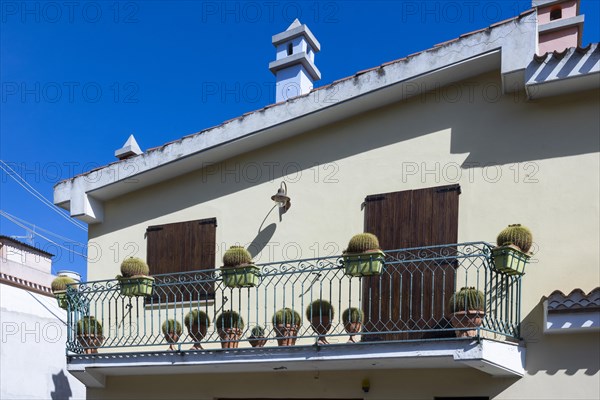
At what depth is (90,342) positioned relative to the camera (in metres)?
11.2

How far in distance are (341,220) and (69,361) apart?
4.94 m

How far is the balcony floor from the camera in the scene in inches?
327

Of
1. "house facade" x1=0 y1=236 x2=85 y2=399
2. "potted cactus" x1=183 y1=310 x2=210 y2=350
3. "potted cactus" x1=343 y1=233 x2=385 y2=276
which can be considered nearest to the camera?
"potted cactus" x1=343 y1=233 x2=385 y2=276

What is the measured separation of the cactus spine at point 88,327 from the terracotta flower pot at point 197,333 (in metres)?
1.63

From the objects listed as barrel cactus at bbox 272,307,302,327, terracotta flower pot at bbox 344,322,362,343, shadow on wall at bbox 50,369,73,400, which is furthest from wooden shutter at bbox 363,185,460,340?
shadow on wall at bbox 50,369,73,400

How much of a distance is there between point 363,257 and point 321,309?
1.24 m

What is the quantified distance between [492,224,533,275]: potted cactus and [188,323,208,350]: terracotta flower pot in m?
4.57

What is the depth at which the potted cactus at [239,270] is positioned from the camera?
9.75 meters

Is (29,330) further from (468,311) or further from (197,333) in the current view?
(468,311)

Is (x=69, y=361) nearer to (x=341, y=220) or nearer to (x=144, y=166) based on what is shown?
(x=144, y=166)

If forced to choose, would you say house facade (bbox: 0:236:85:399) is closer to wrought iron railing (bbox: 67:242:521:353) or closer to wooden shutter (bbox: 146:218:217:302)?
wrought iron railing (bbox: 67:242:521:353)

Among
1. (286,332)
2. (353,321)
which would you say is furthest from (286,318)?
(353,321)

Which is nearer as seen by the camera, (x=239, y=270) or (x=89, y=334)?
(x=239, y=270)

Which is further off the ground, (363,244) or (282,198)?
(282,198)
